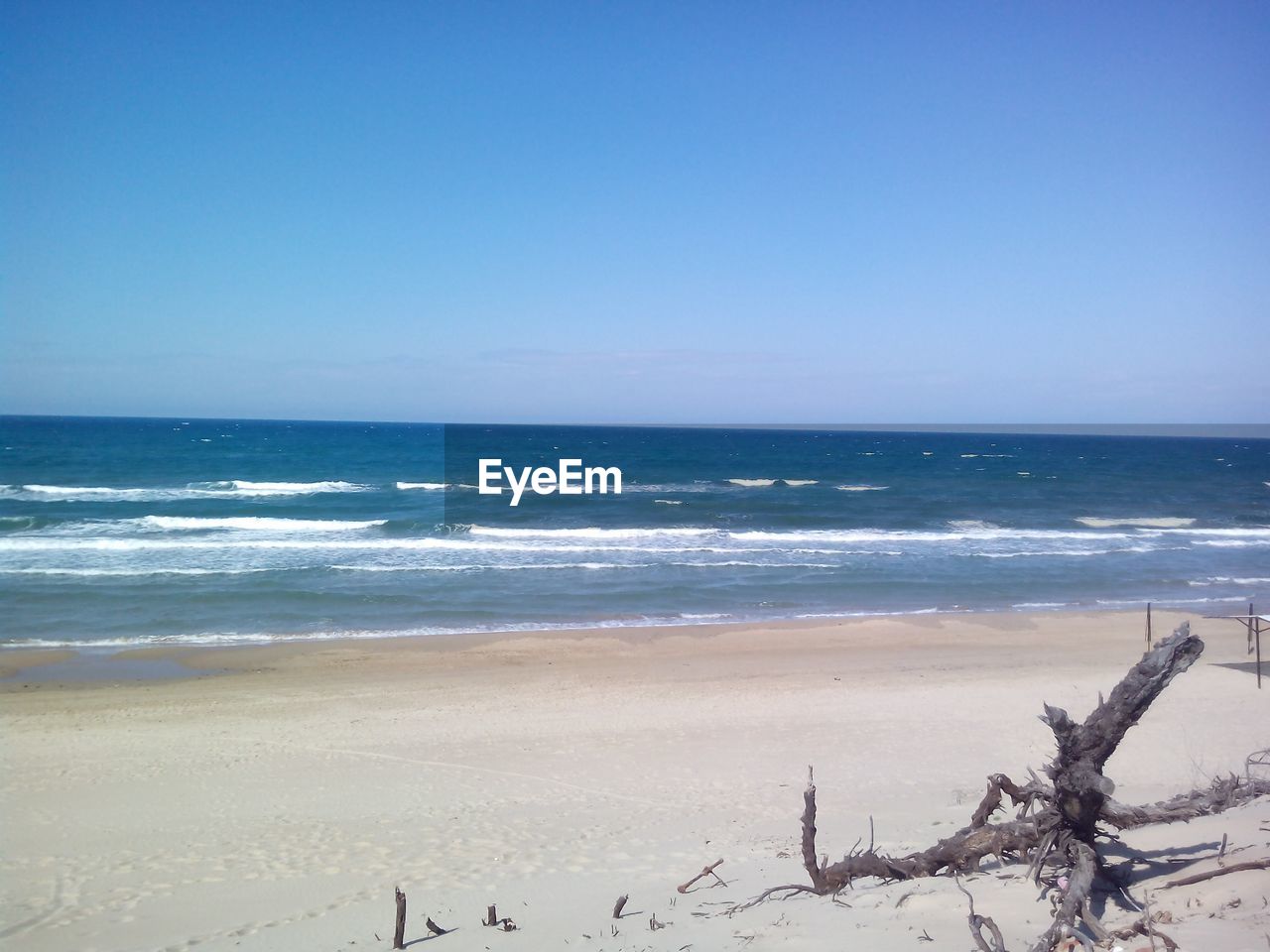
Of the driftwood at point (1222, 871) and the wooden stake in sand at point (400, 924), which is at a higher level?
the driftwood at point (1222, 871)

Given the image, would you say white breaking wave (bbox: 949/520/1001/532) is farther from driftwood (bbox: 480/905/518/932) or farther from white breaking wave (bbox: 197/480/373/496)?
driftwood (bbox: 480/905/518/932)

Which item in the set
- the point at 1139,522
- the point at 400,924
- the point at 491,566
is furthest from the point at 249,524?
the point at 1139,522

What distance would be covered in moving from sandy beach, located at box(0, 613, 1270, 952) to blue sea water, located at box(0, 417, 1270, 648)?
2.68 metres

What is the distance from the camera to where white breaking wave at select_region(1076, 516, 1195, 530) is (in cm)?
3189

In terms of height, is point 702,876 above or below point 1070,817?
below

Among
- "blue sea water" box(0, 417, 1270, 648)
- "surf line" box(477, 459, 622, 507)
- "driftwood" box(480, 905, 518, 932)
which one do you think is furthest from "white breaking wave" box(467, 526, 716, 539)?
"driftwood" box(480, 905, 518, 932)

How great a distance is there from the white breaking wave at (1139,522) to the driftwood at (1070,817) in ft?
99.5

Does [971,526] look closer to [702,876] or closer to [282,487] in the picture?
[702,876]

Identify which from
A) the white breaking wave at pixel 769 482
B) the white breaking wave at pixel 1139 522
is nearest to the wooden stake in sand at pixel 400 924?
the white breaking wave at pixel 1139 522

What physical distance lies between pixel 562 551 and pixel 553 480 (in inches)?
965

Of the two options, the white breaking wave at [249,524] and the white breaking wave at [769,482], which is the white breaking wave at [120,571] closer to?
the white breaking wave at [249,524]

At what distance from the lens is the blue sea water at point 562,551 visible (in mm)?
17188

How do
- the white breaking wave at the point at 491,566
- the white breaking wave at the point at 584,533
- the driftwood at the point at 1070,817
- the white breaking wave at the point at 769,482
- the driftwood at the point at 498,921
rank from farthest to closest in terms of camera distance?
the white breaking wave at the point at 769,482 < the white breaking wave at the point at 584,533 < the white breaking wave at the point at 491,566 < the driftwood at the point at 498,921 < the driftwood at the point at 1070,817

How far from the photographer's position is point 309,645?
14.6 metres
